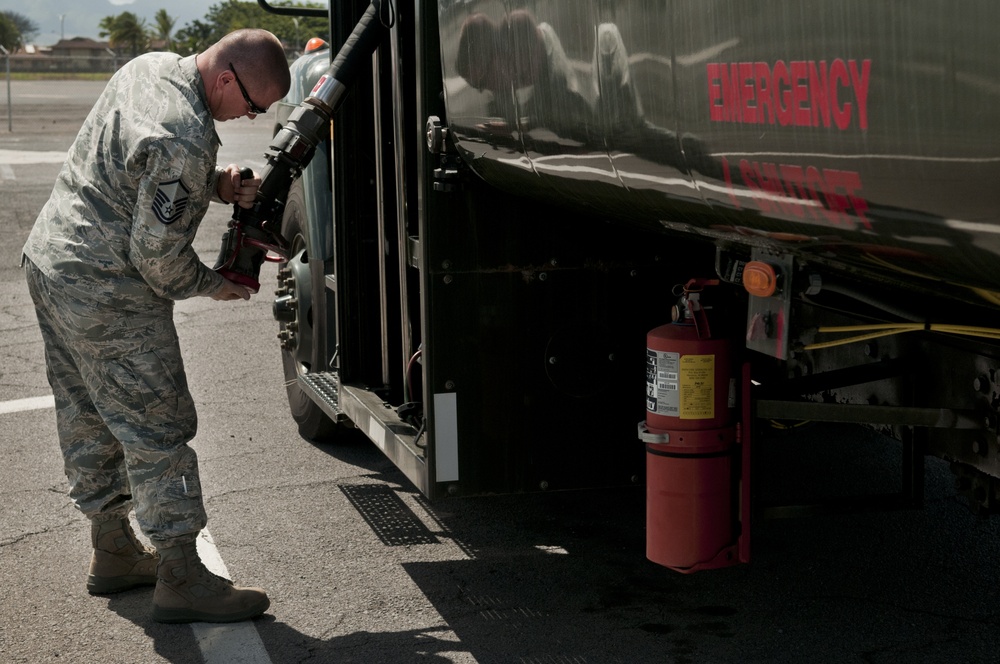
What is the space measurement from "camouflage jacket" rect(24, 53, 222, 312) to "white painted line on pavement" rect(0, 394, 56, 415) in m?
2.84

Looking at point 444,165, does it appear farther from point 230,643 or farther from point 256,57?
point 230,643

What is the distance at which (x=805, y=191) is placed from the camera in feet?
6.71

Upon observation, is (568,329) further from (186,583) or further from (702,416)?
(186,583)

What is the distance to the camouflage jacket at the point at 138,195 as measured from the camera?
3.44 meters

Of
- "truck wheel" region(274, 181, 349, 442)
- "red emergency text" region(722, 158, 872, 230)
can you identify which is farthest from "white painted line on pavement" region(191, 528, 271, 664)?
"red emergency text" region(722, 158, 872, 230)

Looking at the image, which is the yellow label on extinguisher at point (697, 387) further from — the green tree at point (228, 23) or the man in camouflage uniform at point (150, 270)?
the green tree at point (228, 23)

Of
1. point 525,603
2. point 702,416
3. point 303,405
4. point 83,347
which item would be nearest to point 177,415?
point 83,347

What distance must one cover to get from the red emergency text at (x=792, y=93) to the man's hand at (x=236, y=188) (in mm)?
1932

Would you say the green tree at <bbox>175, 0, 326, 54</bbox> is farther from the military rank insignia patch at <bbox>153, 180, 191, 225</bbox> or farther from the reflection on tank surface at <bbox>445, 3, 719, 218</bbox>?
the reflection on tank surface at <bbox>445, 3, 719, 218</bbox>

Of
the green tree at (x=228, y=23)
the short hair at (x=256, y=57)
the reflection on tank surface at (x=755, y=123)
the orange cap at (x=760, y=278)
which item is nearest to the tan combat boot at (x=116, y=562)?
the short hair at (x=256, y=57)

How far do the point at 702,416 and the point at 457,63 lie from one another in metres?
1.14

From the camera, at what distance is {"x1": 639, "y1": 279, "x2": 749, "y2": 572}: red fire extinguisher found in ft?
10.3

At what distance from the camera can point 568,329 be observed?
3.63m

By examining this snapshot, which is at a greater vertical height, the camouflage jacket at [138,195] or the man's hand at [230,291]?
the camouflage jacket at [138,195]
